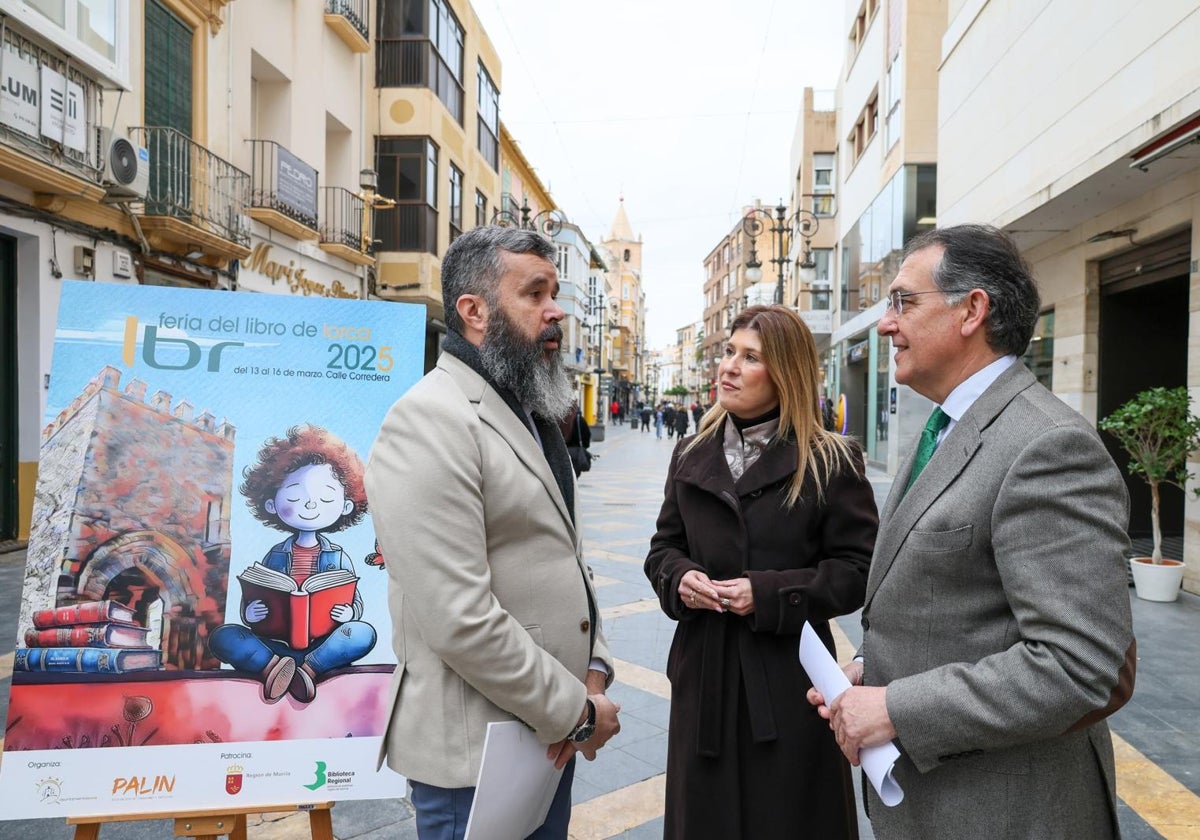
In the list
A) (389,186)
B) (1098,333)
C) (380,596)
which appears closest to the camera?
(380,596)

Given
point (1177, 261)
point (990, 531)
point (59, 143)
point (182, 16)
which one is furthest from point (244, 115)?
point (990, 531)

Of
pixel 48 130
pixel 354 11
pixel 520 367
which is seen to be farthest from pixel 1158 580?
pixel 354 11

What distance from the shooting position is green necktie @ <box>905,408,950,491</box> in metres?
1.69

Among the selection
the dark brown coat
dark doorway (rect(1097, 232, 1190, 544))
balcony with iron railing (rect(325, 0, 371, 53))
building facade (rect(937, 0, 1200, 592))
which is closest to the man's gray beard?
the dark brown coat

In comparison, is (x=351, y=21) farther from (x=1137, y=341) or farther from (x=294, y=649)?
(x=294, y=649)

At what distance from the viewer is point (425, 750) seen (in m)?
1.69

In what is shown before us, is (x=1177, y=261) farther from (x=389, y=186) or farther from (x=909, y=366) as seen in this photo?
(x=389, y=186)

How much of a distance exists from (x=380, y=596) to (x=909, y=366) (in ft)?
5.49

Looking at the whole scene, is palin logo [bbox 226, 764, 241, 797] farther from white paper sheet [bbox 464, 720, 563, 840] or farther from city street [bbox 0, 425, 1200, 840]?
white paper sheet [bbox 464, 720, 563, 840]

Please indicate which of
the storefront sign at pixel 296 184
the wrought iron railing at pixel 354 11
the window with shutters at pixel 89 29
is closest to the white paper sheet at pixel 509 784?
the window with shutters at pixel 89 29

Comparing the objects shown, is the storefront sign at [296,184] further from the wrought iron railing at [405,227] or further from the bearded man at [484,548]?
the bearded man at [484,548]

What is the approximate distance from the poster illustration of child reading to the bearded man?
64 cm

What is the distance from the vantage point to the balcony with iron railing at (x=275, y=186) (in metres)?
11.3

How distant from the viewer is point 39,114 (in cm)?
700
